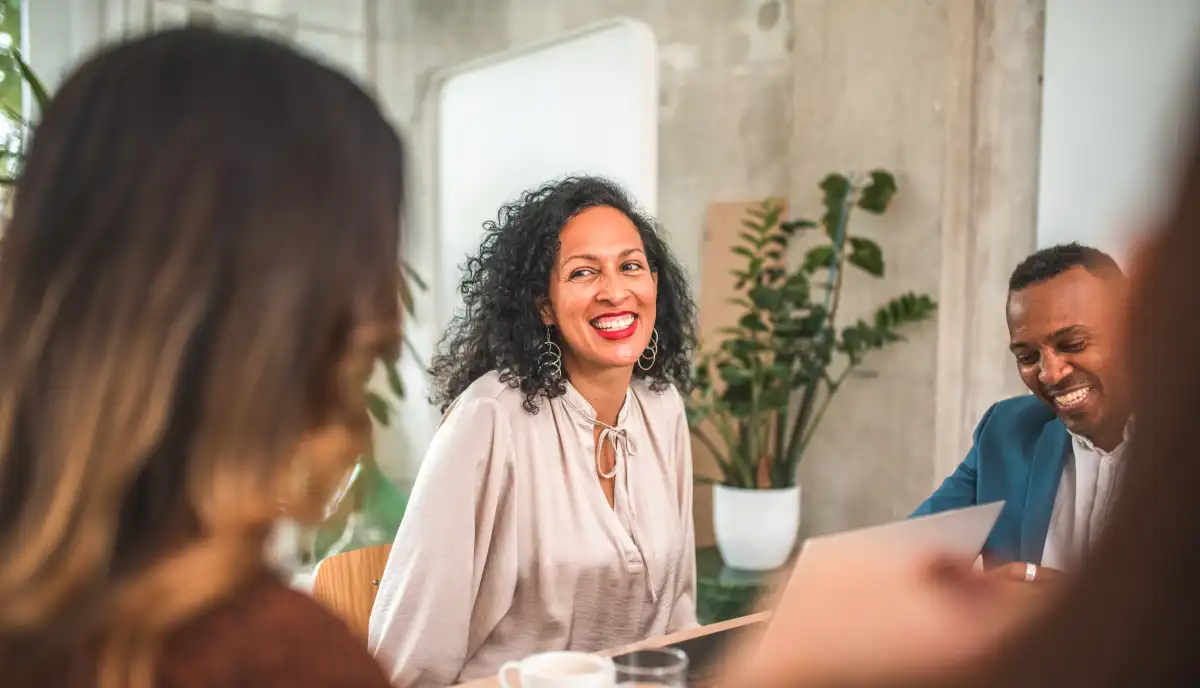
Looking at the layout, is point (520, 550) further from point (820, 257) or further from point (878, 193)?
point (878, 193)

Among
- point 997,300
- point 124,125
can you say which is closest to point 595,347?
point 124,125

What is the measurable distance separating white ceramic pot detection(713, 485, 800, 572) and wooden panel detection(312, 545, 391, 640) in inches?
99.8

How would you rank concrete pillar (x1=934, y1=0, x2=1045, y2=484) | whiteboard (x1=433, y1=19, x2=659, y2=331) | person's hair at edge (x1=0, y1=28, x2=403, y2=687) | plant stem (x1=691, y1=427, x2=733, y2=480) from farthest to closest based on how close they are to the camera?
plant stem (x1=691, y1=427, x2=733, y2=480) < concrete pillar (x1=934, y1=0, x2=1045, y2=484) < whiteboard (x1=433, y1=19, x2=659, y2=331) < person's hair at edge (x1=0, y1=28, x2=403, y2=687)

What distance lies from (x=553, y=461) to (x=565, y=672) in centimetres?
85

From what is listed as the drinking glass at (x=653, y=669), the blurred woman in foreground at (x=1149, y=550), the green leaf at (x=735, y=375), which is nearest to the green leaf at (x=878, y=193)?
the green leaf at (x=735, y=375)

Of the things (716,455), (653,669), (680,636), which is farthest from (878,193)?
(653,669)

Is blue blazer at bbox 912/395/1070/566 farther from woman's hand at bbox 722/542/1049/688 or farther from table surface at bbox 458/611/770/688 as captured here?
woman's hand at bbox 722/542/1049/688

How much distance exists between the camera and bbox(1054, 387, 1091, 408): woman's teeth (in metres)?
1.84

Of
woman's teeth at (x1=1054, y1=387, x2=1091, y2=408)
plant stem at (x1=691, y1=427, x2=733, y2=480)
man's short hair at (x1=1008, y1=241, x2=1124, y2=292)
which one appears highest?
man's short hair at (x1=1008, y1=241, x2=1124, y2=292)

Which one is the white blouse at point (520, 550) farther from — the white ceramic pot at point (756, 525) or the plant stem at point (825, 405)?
the plant stem at point (825, 405)

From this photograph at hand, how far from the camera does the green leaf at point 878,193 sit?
13.5 ft

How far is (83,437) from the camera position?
25.2 inches

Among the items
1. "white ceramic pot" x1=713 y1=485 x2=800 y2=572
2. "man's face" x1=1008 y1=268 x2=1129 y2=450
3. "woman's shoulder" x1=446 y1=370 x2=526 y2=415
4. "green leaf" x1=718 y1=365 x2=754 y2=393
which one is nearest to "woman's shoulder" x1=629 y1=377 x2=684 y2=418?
"woman's shoulder" x1=446 y1=370 x2=526 y2=415

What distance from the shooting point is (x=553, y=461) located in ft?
6.77
